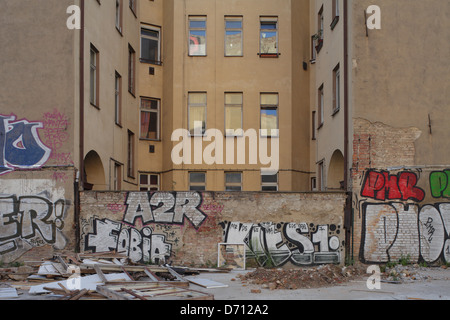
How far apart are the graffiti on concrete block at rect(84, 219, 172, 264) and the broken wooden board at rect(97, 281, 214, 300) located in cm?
401

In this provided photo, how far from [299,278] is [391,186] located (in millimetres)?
4536

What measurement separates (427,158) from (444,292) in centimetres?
485

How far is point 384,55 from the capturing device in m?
14.5

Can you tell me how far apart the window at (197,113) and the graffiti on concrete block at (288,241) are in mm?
7487

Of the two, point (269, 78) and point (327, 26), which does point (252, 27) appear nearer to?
point (269, 78)

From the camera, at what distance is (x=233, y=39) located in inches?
845

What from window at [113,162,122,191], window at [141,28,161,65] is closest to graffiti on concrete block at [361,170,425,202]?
window at [113,162,122,191]

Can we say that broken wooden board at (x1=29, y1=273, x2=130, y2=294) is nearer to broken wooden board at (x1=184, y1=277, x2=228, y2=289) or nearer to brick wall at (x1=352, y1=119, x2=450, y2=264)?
broken wooden board at (x1=184, y1=277, x2=228, y2=289)

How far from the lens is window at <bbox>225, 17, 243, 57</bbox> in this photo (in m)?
21.4

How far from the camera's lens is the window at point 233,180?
21.1 m

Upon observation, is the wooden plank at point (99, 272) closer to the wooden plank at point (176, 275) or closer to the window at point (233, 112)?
the wooden plank at point (176, 275)

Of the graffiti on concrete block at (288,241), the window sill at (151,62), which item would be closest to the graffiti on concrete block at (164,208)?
the graffiti on concrete block at (288,241)

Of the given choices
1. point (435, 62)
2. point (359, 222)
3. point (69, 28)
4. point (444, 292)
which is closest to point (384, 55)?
point (435, 62)

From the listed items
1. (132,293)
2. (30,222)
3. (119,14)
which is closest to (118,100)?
(119,14)
